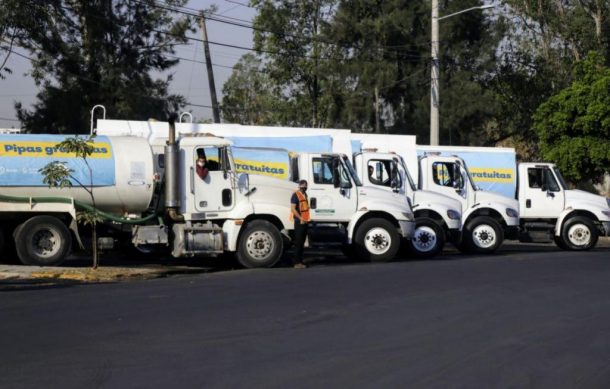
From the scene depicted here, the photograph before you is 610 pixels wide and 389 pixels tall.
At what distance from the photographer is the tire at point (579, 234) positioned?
2555 centimetres

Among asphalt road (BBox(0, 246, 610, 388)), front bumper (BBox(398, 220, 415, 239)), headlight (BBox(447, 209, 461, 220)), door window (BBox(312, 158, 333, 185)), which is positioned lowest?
asphalt road (BBox(0, 246, 610, 388))

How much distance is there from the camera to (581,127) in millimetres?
33781

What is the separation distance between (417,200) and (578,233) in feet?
17.7

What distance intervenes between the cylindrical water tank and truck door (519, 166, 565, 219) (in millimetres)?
11658

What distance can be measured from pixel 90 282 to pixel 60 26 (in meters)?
22.4

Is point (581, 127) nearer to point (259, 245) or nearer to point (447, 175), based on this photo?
point (447, 175)

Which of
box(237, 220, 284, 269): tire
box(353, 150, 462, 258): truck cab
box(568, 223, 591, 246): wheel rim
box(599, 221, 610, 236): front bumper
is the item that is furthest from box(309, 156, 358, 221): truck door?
box(599, 221, 610, 236): front bumper

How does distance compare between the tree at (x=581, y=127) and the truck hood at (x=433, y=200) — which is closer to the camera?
the truck hood at (x=433, y=200)

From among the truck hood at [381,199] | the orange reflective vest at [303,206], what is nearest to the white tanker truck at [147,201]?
the orange reflective vest at [303,206]

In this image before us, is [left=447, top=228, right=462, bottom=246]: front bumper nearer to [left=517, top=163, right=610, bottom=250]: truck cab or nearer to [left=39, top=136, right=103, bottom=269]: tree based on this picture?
[left=517, top=163, right=610, bottom=250]: truck cab

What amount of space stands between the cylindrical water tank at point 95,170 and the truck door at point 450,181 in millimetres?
8648

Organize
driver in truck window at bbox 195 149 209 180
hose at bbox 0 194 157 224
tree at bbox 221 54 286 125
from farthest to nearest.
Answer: tree at bbox 221 54 286 125, driver in truck window at bbox 195 149 209 180, hose at bbox 0 194 157 224

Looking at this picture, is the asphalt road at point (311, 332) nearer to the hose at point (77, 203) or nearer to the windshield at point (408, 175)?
the hose at point (77, 203)

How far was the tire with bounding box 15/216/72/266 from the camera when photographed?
60.0ft
